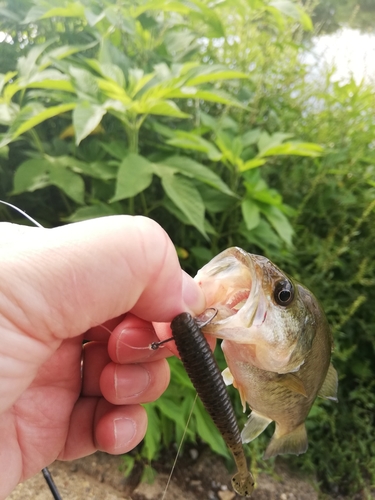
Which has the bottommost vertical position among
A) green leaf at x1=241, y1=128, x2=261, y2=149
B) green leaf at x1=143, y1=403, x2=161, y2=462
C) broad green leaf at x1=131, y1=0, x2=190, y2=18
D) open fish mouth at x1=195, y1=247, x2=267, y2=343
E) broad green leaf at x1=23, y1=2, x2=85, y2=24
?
green leaf at x1=143, y1=403, x2=161, y2=462

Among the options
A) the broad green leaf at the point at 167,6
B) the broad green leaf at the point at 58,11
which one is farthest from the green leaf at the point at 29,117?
the broad green leaf at the point at 167,6

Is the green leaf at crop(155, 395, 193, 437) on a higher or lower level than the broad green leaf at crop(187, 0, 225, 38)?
lower

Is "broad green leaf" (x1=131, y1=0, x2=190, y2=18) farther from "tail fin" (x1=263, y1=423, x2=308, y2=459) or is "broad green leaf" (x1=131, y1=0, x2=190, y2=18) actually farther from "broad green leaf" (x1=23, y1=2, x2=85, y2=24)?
"tail fin" (x1=263, y1=423, x2=308, y2=459)

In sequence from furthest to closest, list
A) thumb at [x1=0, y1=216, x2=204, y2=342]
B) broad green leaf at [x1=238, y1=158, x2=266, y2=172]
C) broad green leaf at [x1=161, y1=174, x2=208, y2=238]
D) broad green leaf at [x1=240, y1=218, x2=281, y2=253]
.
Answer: broad green leaf at [x1=240, y1=218, x2=281, y2=253]
broad green leaf at [x1=238, y1=158, x2=266, y2=172]
broad green leaf at [x1=161, y1=174, x2=208, y2=238]
thumb at [x1=0, y1=216, x2=204, y2=342]

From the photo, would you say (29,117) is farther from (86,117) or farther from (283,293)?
(283,293)

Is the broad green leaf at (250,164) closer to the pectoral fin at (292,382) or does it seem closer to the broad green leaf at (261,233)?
the broad green leaf at (261,233)

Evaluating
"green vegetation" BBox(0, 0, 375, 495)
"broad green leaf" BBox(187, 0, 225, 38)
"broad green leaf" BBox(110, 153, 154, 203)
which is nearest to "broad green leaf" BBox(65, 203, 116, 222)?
"green vegetation" BBox(0, 0, 375, 495)

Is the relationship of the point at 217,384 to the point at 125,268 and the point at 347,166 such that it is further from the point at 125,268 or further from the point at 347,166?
the point at 347,166
